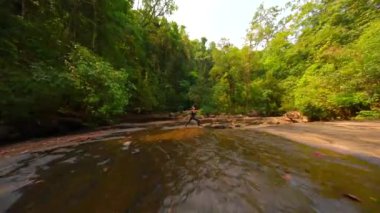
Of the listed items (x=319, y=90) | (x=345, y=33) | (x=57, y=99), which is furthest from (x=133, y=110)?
(x=345, y=33)

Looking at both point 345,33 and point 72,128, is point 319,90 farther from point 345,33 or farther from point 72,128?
point 72,128

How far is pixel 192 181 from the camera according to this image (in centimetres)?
514

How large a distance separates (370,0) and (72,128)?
2648 centimetres

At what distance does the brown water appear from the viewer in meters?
4.04

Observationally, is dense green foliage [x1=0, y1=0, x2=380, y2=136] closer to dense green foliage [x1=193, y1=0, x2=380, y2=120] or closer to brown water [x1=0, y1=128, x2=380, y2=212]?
dense green foliage [x1=193, y1=0, x2=380, y2=120]

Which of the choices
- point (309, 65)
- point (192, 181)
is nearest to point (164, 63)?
point (309, 65)

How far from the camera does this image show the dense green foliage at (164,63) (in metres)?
12.9

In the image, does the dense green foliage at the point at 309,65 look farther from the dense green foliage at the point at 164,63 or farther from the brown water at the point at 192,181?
the brown water at the point at 192,181

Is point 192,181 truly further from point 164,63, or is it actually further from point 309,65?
point 164,63

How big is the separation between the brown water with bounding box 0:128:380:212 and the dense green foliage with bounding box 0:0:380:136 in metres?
6.60

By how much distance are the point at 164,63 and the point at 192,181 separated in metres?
35.9

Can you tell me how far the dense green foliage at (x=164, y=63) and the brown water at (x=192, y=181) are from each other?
6604mm

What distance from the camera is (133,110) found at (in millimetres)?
30812

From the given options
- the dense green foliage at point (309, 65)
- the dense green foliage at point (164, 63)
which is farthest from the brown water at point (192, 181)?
the dense green foliage at point (309, 65)
